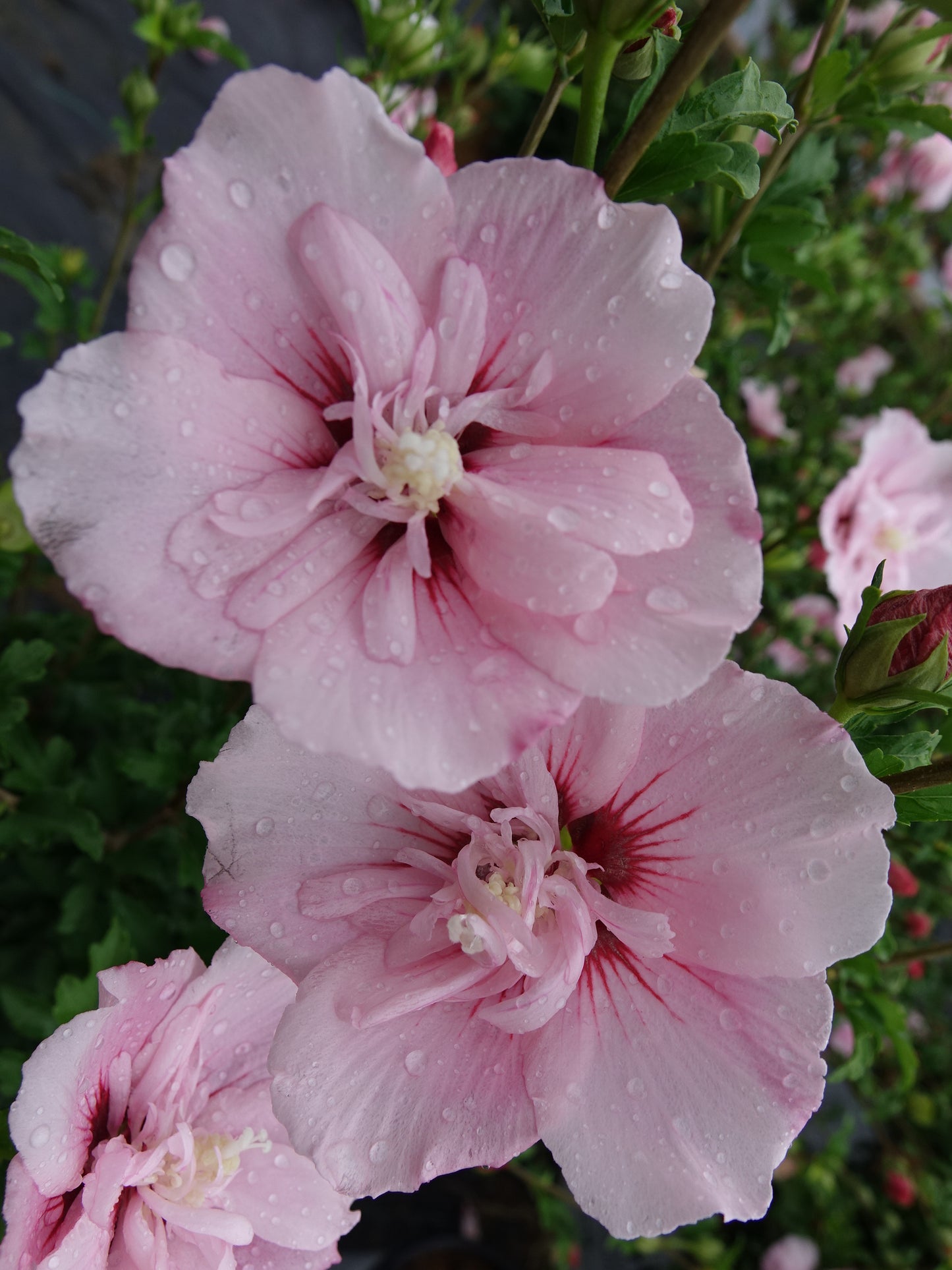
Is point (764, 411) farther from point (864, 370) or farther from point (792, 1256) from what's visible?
point (792, 1256)

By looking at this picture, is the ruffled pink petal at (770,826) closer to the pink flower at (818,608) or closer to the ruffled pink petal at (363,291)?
the ruffled pink petal at (363,291)

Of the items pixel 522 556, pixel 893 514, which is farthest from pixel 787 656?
pixel 522 556

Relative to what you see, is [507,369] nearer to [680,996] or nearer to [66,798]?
[680,996]

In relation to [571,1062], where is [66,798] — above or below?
below

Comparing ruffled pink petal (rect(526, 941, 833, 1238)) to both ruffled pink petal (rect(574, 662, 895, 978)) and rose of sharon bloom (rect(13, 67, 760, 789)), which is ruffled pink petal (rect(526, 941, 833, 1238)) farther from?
rose of sharon bloom (rect(13, 67, 760, 789))

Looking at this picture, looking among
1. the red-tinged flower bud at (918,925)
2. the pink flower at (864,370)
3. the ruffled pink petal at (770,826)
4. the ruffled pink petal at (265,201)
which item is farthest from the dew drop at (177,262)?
the pink flower at (864,370)

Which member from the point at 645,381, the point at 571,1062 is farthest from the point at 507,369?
the point at 571,1062

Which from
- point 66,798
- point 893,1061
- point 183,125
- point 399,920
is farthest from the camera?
point 183,125
